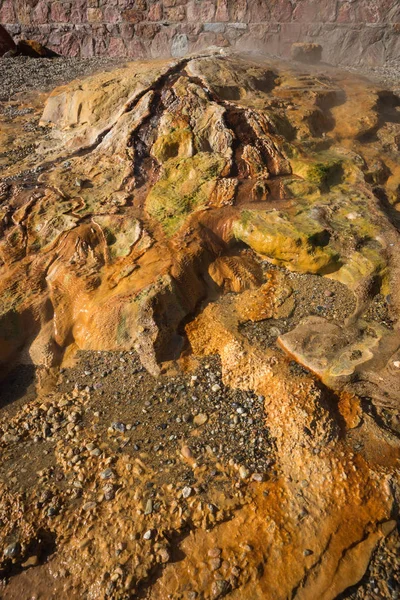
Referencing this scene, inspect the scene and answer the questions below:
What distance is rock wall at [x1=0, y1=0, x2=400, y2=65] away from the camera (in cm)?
931

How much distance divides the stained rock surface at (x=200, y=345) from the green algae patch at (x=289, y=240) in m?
0.02

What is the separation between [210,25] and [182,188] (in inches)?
309

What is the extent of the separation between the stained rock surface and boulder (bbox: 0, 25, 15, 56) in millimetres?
6427

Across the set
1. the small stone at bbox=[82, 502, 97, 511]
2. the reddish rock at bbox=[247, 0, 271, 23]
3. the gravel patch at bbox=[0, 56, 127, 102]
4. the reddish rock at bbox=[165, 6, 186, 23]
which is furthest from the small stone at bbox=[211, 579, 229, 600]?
the reddish rock at bbox=[165, 6, 186, 23]

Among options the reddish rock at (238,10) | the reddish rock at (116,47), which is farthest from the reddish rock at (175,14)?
the reddish rock at (116,47)

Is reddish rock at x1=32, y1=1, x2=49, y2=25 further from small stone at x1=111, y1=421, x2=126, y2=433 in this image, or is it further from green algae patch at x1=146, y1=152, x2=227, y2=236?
small stone at x1=111, y1=421, x2=126, y2=433

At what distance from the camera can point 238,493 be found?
7.86 ft

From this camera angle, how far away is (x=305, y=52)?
910 centimetres

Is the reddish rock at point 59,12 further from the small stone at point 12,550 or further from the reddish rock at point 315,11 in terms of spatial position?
the small stone at point 12,550

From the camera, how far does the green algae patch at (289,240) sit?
11.9 feet

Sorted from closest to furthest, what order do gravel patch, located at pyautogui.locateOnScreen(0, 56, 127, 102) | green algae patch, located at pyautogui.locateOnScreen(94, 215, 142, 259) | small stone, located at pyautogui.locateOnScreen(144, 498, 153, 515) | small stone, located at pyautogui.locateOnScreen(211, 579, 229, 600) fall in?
small stone, located at pyautogui.locateOnScreen(211, 579, 229, 600), small stone, located at pyautogui.locateOnScreen(144, 498, 153, 515), green algae patch, located at pyautogui.locateOnScreen(94, 215, 142, 259), gravel patch, located at pyautogui.locateOnScreen(0, 56, 127, 102)

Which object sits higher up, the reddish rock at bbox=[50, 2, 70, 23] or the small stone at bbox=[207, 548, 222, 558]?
the reddish rock at bbox=[50, 2, 70, 23]

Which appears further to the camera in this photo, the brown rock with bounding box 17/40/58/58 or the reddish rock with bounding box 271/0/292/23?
the brown rock with bounding box 17/40/58/58

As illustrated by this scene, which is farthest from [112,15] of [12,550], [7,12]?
[12,550]
